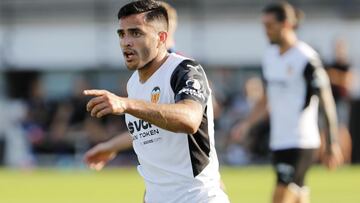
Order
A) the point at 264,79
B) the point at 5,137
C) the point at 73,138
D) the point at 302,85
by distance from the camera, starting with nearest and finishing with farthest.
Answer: the point at 302,85
the point at 264,79
the point at 73,138
the point at 5,137

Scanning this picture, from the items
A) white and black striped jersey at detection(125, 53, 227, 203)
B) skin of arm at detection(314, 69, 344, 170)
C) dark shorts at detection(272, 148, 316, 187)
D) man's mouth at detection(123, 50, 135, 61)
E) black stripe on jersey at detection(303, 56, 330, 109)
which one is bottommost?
dark shorts at detection(272, 148, 316, 187)

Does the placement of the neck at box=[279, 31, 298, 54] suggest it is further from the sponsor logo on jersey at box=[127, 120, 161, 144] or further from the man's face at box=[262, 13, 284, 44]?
the sponsor logo on jersey at box=[127, 120, 161, 144]

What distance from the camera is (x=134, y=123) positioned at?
6.00 meters

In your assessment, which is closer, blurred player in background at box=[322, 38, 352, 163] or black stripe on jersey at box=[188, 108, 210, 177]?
black stripe on jersey at box=[188, 108, 210, 177]

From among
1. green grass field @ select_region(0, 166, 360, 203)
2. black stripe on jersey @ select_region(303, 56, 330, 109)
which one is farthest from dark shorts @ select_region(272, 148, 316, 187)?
green grass field @ select_region(0, 166, 360, 203)

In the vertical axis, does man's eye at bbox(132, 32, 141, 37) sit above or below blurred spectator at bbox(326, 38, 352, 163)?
above

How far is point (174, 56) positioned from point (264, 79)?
15.8 ft

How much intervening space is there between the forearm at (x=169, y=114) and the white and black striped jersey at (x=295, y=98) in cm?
466

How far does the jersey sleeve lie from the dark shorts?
4323 mm

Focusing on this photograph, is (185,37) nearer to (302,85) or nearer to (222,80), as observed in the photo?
(222,80)

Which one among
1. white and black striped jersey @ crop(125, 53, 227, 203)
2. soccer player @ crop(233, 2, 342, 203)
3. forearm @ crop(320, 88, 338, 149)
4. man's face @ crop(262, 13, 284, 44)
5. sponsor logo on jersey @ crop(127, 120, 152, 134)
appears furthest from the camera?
man's face @ crop(262, 13, 284, 44)

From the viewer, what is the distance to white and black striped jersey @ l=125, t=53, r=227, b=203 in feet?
18.8

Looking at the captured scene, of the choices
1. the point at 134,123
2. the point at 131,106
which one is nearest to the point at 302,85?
the point at 134,123

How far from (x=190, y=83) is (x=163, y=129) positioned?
30 cm
